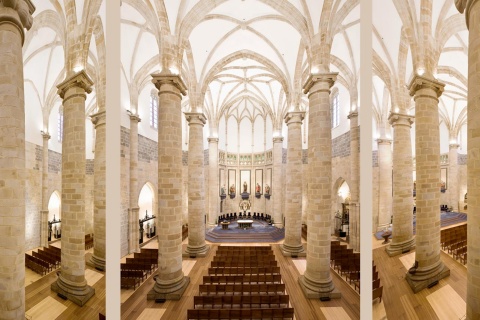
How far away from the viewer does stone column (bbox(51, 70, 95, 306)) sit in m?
6.66

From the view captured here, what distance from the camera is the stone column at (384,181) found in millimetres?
16312

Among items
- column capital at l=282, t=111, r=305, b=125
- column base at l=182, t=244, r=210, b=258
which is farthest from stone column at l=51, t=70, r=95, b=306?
column capital at l=282, t=111, r=305, b=125

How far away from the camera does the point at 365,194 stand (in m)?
3.63

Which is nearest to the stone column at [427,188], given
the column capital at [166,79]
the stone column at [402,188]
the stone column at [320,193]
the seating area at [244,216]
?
the stone column at [320,193]

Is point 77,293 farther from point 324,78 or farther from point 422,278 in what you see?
point 422,278

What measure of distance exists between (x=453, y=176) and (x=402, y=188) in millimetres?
20015

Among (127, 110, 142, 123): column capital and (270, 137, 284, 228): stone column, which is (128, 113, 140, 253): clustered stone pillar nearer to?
(127, 110, 142, 123): column capital

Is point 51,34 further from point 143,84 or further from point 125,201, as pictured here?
point 125,201

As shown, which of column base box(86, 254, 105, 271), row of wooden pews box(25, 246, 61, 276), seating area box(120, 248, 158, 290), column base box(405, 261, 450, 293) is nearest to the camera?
column base box(405, 261, 450, 293)

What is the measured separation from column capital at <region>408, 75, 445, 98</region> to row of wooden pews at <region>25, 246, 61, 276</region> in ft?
50.5

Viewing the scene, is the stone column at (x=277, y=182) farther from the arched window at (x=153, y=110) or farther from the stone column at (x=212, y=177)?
the arched window at (x=153, y=110)

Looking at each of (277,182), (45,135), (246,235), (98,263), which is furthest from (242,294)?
(277,182)

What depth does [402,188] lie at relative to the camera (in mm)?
11672

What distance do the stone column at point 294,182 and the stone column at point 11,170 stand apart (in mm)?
11617
